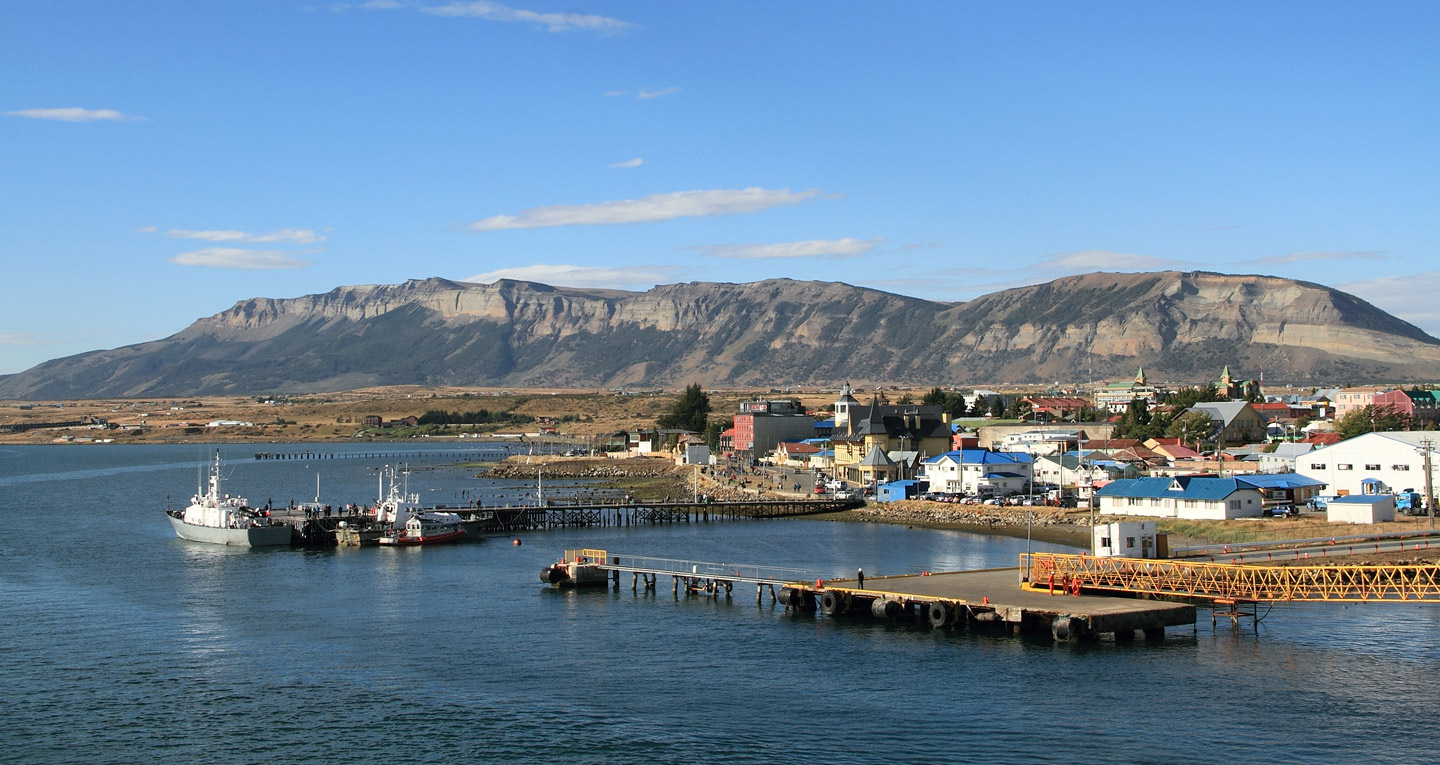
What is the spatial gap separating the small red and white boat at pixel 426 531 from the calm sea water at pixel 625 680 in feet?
39.3

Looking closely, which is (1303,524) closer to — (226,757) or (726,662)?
(726,662)

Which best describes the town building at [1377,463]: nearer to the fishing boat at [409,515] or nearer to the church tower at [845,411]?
the fishing boat at [409,515]

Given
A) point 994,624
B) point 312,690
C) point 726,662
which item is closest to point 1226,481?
point 994,624

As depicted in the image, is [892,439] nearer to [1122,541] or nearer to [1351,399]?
[1122,541]

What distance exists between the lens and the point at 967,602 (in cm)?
4275

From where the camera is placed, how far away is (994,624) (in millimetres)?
42656

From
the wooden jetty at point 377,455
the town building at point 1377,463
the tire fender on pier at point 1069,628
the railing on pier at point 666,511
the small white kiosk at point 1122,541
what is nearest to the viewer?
the tire fender on pier at point 1069,628

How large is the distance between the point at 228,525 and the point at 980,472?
48.6 metres

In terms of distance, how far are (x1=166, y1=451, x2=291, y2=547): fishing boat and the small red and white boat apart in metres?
6.05

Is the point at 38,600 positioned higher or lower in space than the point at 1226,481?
lower

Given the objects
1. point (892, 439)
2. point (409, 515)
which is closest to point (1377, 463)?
point (892, 439)

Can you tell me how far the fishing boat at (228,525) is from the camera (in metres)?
70.1

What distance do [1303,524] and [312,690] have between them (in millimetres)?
48559

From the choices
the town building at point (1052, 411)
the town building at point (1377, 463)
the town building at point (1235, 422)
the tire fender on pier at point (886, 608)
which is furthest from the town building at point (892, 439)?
the tire fender on pier at point (886, 608)
